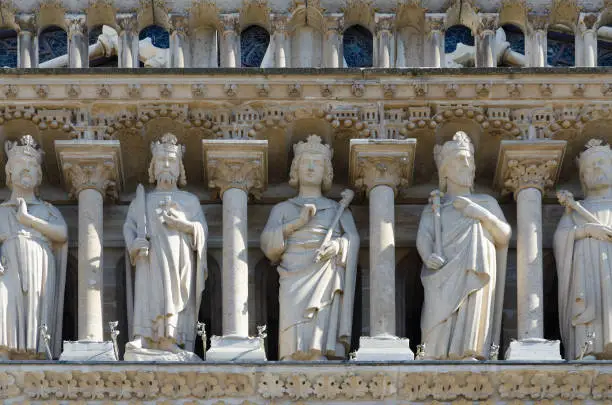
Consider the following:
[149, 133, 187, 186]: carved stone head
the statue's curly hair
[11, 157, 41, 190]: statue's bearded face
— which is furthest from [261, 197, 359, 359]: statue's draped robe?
[11, 157, 41, 190]: statue's bearded face

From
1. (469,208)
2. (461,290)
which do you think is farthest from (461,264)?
(469,208)

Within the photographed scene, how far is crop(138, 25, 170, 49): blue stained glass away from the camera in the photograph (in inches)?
1319

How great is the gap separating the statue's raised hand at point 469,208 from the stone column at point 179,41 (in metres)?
2.93

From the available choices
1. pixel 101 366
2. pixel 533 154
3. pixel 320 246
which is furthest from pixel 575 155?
pixel 101 366

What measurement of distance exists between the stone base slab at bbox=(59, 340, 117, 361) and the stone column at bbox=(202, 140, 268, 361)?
0.83 m

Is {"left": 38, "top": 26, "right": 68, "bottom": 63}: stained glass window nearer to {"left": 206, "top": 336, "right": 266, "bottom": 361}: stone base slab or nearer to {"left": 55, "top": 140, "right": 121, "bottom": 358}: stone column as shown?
{"left": 55, "top": 140, "right": 121, "bottom": 358}: stone column

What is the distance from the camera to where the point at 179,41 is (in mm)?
32781

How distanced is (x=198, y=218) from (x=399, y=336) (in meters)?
1.99

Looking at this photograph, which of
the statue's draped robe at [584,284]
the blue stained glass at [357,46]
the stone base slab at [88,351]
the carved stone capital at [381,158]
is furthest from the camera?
the blue stained glass at [357,46]

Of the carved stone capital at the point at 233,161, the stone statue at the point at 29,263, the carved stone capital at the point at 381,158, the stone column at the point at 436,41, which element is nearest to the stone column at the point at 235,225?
the carved stone capital at the point at 233,161

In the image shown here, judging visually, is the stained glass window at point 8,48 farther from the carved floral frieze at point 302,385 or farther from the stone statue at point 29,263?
the carved floral frieze at point 302,385

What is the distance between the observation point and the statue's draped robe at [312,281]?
3086cm

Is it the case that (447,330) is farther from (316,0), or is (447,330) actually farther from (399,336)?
(316,0)

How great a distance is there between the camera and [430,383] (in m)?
30.2
